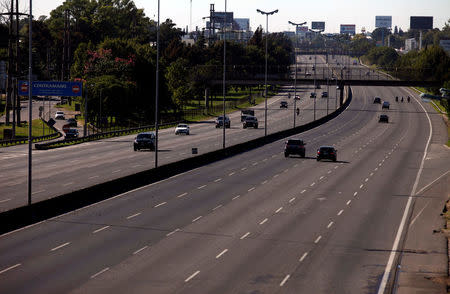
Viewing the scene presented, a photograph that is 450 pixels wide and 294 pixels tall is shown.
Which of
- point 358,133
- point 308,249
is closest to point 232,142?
point 358,133

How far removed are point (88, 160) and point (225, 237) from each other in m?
35.6

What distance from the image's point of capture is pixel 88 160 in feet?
219

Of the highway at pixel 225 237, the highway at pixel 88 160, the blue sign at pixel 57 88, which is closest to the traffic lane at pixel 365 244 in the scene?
the highway at pixel 225 237

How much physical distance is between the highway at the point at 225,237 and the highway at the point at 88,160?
179 inches

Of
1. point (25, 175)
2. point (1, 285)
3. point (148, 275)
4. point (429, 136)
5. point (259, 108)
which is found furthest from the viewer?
point (259, 108)

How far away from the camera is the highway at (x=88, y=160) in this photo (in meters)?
47.1

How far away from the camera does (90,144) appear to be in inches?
3388

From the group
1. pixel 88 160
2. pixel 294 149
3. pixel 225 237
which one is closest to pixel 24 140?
pixel 88 160

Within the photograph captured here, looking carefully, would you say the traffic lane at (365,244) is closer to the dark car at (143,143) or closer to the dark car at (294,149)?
the dark car at (294,149)

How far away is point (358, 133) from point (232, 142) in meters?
28.3

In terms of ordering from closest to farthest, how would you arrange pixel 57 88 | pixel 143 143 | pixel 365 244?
pixel 365 244, pixel 143 143, pixel 57 88

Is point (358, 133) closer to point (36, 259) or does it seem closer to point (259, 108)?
point (259, 108)

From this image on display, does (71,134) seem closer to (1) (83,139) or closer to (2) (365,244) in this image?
(1) (83,139)

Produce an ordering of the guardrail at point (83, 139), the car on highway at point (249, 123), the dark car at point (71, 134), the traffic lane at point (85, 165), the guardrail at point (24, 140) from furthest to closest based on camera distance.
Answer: the car on highway at point (249, 123), the dark car at point (71, 134), the guardrail at point (24, 140), the guardrail at point (83, 139), the traffic lane at point (85, 165)
